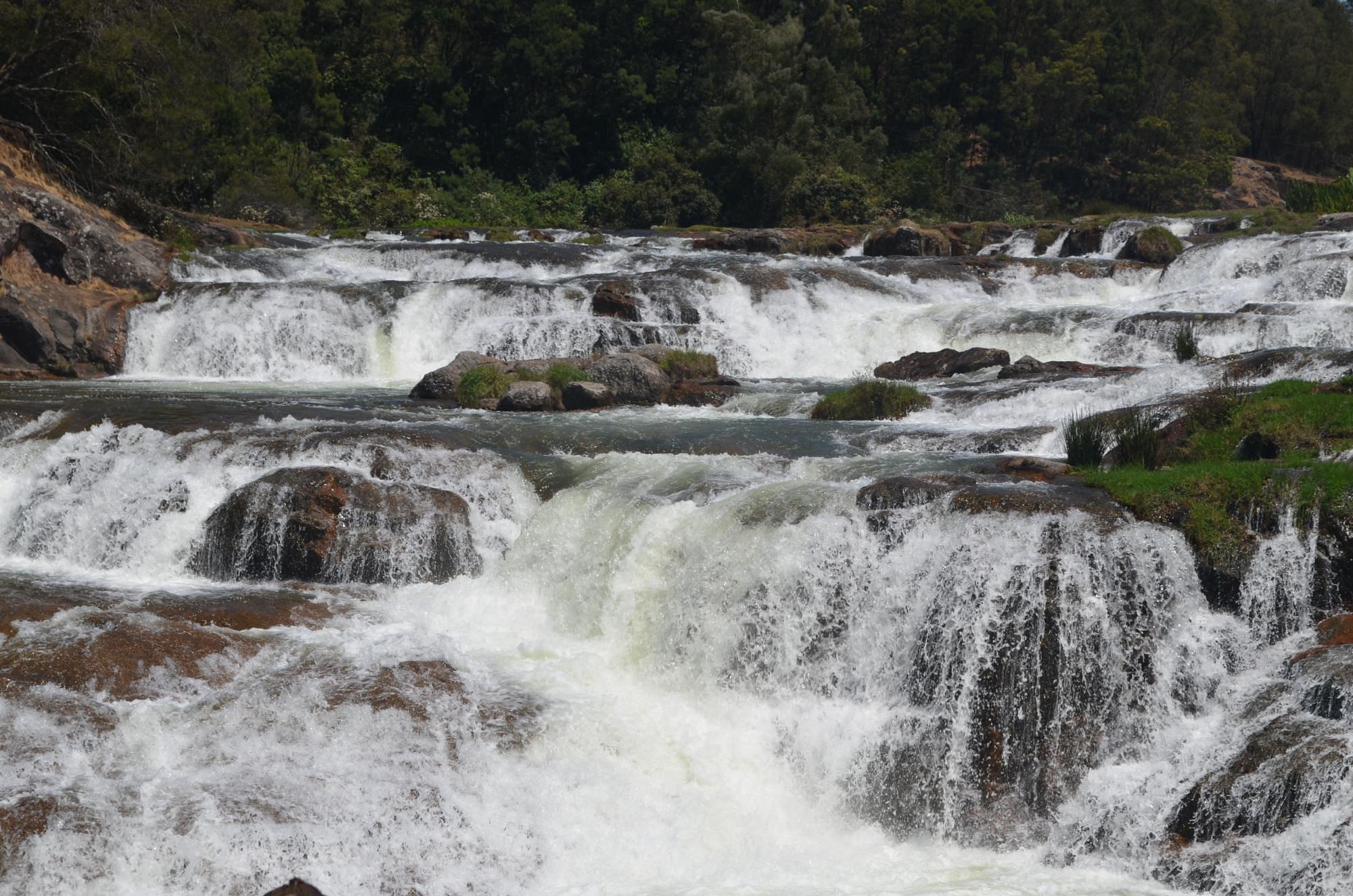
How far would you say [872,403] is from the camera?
17.3 meters

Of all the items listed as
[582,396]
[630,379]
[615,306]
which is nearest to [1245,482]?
[582,396]

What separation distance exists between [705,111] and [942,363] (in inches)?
1112

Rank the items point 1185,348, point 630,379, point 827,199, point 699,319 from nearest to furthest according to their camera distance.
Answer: point 630,379, point 1185,348, point 699,319, point 827,199

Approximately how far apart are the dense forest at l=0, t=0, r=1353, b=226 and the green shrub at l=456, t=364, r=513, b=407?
16.3m

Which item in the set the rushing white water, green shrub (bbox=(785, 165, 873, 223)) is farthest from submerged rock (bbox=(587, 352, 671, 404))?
green shrub (bbox=(785, 165, 873, 223))

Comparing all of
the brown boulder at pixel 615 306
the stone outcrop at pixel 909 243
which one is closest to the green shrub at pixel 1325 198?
the stone outcrop at pixel 909 243

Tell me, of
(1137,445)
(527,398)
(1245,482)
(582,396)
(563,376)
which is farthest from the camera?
(563,376)

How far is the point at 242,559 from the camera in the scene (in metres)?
12.4

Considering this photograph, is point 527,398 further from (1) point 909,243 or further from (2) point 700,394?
(1) point 909,243

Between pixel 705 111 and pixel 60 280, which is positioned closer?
pixel 60 280

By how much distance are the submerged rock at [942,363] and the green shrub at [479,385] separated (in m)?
6.22

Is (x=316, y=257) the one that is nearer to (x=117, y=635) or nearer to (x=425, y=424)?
(x=425, y=424)

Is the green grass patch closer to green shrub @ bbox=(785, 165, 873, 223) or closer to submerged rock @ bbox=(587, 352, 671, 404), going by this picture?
submerged rock @ bbox=(587, 352, 671, 404)

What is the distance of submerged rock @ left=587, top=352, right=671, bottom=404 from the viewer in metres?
18.4
